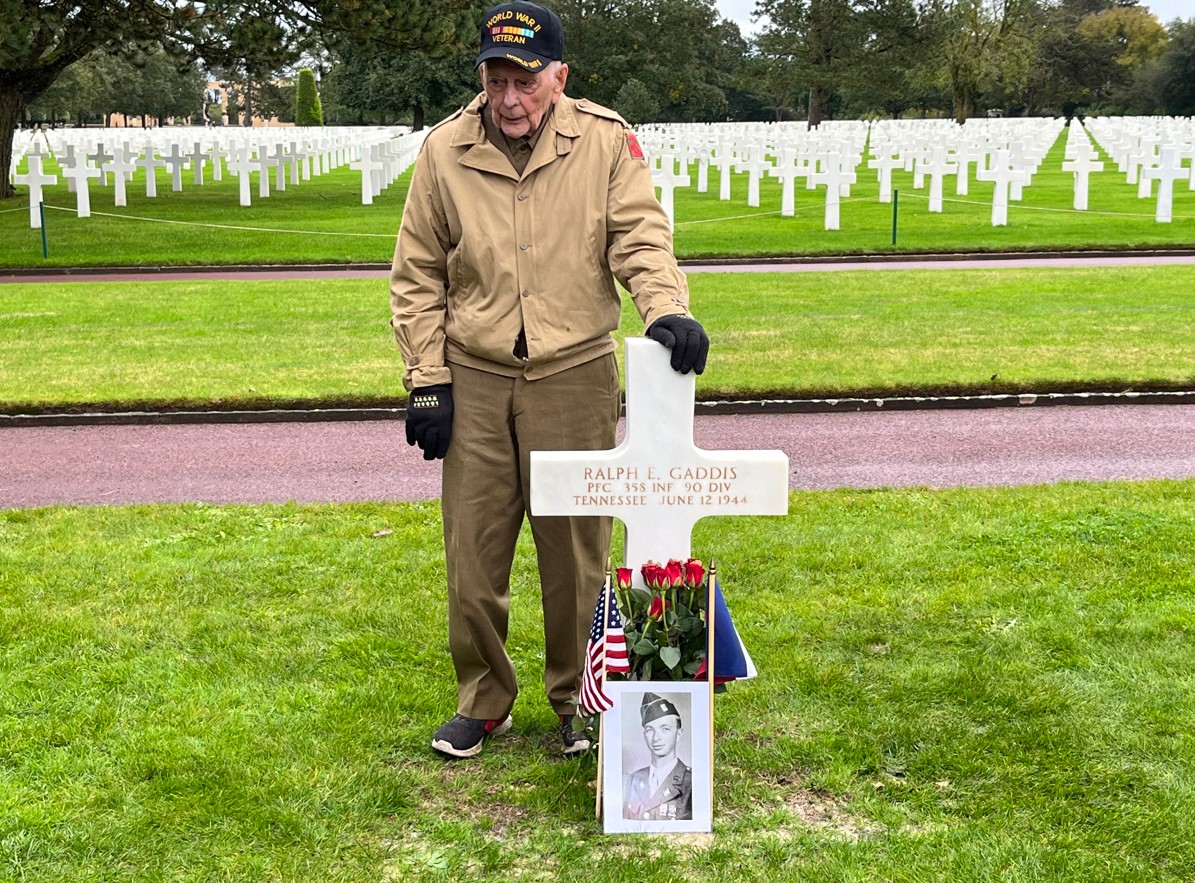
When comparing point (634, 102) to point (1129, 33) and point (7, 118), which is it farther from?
point (1129, 33)

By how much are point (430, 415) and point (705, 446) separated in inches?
182

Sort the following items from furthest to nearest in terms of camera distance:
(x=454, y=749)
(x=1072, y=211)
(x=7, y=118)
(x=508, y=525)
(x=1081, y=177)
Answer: (x=7, y=118) → (x=1081, y=177) → (x=1072, y=211) → (x=454, y=749) → (x=508, y=525)

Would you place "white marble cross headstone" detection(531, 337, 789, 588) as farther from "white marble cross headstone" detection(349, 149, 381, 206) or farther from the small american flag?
"white marble cross headstone" detection(349, 149, 381, 206)

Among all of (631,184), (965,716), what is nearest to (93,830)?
(631,184)

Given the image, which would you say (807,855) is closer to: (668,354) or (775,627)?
(668,354)

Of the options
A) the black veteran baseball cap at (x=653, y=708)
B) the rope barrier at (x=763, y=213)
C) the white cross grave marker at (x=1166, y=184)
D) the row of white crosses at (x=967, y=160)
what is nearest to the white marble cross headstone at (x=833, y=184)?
the rope barrier at (x=763, y=213)

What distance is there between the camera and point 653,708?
12.2ft

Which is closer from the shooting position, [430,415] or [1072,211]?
[430,415]

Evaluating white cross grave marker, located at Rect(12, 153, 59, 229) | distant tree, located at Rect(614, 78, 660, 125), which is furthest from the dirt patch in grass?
distant tree, located at Rect(614, 78, 660, 125)

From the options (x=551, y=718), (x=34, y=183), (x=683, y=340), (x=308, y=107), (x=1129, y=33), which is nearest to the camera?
(x=683, y=340)

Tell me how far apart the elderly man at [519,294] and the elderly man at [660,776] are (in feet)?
1.62

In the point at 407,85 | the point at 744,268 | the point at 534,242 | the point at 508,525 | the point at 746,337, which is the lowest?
the point at 746,337

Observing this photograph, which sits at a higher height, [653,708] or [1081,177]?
[1081,177]

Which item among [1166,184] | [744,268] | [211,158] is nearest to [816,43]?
[211,158]
